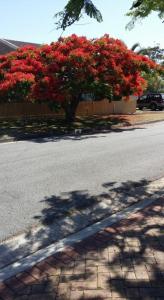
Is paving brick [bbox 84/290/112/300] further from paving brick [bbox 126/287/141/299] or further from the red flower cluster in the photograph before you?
the red flower cluster

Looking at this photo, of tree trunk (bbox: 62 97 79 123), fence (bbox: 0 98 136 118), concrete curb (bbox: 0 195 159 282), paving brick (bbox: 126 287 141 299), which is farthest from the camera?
fence (bbox: 0 98 136 118)

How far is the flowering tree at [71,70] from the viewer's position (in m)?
19.4

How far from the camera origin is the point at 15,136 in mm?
17188

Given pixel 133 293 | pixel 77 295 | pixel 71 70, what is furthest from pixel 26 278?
pixel 71 70

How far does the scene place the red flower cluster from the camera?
19.4m

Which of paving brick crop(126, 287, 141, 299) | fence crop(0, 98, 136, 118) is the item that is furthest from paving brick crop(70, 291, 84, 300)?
fence crop(0, 98, 136, 118)

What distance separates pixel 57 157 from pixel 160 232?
6703 millimetres

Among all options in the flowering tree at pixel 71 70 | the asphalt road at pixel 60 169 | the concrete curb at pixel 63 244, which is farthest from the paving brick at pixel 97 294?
the flowering tree at pixel 71 70

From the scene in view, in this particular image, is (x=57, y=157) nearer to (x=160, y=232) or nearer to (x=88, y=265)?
(x=160, y=232)

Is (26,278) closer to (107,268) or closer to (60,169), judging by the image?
(107,268)

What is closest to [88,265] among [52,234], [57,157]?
[52,234]

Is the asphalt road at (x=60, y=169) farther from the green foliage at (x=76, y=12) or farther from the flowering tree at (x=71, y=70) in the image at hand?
the flowering tree at (x=71, y=70)

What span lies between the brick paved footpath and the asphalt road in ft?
4.57

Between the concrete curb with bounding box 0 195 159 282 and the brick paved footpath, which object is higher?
the brick paved footpath
